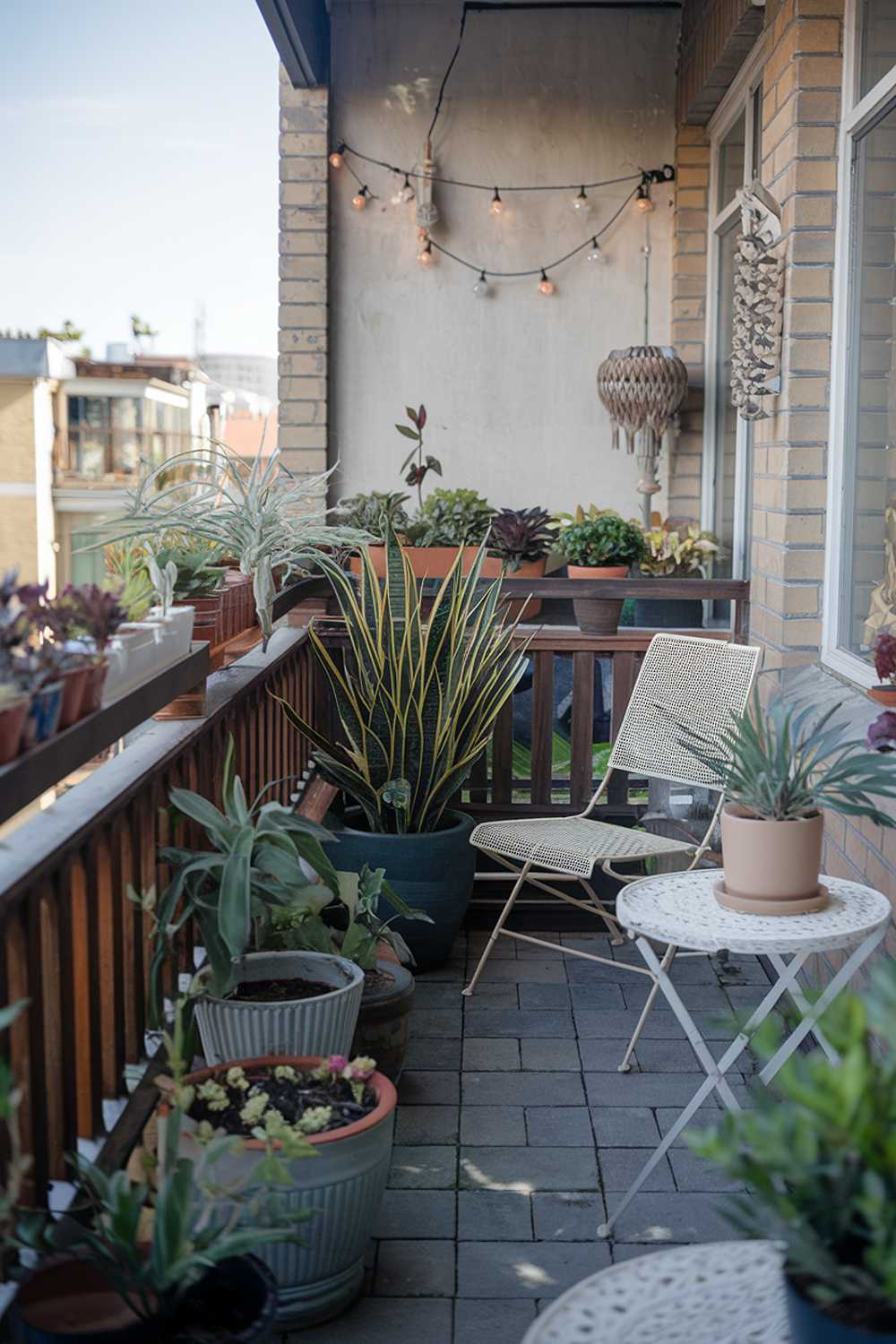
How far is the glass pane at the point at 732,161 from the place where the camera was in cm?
529

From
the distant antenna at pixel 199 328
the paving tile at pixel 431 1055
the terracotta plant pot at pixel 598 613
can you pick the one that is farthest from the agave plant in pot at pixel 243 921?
the distant antenna at pixel 199 328

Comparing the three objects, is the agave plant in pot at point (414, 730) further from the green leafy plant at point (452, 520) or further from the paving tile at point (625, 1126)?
the green leafy plant at point (452, 520)

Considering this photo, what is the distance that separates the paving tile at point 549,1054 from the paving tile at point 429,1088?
198mm

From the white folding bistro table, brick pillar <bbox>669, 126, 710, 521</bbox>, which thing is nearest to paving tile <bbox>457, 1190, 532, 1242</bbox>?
the white folding bistro table

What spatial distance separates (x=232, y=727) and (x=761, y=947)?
Result: 1403 millimetres

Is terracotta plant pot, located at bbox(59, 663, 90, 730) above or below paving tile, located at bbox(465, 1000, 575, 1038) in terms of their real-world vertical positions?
above

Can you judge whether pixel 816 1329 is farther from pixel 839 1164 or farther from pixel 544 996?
pixel 544 996

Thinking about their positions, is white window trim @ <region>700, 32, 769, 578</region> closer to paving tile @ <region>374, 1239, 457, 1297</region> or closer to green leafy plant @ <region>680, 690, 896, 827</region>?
green leafy plant @ <region>680, 690, 896, 827</region>

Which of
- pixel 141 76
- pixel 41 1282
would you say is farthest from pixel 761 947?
pixel 141 76

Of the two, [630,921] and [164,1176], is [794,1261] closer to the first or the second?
[164,1176]

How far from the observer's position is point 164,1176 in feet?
5.64

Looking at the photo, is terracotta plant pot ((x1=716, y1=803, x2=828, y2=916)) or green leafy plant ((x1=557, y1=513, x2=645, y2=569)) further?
green leafy plant ((x1=557, y1=513, x2=645, y2=569))

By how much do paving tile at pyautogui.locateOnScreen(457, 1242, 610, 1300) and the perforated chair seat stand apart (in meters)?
1.17

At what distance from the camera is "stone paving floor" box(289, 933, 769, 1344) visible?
232 centimetres
